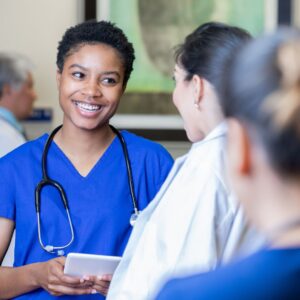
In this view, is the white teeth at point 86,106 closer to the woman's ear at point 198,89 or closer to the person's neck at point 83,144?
the person's neck at point 83,144

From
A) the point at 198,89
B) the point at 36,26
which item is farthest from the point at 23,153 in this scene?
the point at 36,26

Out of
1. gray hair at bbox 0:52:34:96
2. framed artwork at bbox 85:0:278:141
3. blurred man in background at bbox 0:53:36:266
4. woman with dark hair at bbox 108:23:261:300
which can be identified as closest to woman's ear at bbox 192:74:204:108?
woman with dark hair at bbox 108:23:261:300

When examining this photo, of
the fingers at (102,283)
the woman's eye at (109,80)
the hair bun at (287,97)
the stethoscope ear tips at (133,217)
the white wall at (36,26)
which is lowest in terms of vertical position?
the fingers at (102,283)

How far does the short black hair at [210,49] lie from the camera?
1.47 m

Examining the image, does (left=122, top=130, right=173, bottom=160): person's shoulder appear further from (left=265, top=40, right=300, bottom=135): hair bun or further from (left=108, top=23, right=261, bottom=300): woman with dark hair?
(left=265, top=40, right=300, bottom=135): hair bun

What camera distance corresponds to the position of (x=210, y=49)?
1498 mm

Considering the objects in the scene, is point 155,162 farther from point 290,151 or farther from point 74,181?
point 290,151

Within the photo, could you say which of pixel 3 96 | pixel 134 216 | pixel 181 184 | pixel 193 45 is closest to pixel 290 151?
pixel 181 184

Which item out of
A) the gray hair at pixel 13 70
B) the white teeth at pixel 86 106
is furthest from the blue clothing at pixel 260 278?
the gray hair at pixel 13 70

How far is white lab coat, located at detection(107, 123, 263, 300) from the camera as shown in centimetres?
137

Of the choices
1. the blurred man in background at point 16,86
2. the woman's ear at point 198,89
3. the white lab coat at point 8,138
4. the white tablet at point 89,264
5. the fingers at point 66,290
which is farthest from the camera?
the blurred man in background at point 16,86

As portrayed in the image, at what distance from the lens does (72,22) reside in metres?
3.77

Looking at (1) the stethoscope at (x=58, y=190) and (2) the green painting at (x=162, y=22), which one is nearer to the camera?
(1) the stethoscope at (x=58, y=190)

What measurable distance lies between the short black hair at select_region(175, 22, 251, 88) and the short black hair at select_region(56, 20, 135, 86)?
1.08 feet
